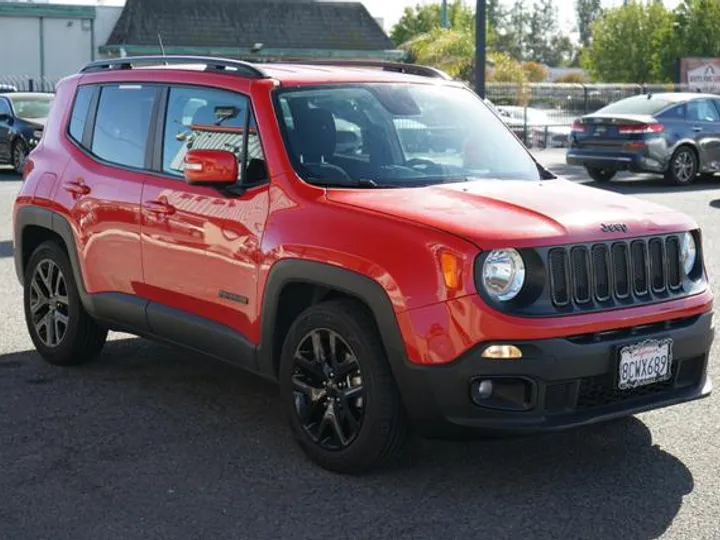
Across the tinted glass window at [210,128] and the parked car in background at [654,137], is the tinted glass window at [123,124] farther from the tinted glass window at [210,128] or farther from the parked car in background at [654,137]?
the parked car in background at [654,137]

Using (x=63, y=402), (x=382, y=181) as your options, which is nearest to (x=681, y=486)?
(x=382, y=181)

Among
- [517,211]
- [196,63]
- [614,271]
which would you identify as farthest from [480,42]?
[614,271]

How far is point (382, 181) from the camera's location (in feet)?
19.5

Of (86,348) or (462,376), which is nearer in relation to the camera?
(462,376)

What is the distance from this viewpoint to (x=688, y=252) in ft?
19.2

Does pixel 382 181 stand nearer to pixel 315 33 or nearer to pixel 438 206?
pixel 438 206

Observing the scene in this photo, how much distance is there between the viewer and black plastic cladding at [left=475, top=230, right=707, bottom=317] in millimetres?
5160

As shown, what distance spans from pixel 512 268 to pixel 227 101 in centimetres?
194

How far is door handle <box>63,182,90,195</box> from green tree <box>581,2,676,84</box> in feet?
173

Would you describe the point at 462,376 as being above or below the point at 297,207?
below

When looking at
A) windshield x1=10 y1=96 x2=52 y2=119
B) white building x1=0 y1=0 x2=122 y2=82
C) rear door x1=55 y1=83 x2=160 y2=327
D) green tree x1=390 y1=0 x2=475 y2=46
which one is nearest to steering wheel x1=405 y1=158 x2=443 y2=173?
rear door x1=55 y1=83 x2=160 y2=327

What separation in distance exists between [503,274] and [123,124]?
9.35 ft

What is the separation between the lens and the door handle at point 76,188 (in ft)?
23.5

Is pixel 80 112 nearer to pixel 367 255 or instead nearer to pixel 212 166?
pixel 212 166
